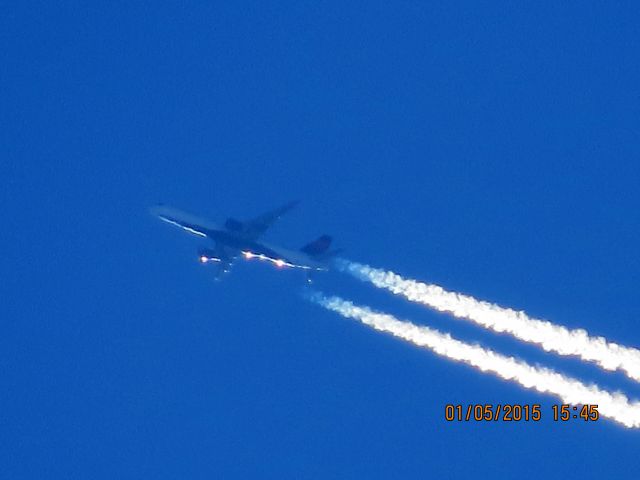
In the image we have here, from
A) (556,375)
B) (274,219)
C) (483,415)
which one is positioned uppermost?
(274,219)

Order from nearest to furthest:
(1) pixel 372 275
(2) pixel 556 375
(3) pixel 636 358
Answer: (3) pixel 636 358
(2) pixel 556 375
(1) pixel 372 275

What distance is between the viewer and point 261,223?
107438 millimetres

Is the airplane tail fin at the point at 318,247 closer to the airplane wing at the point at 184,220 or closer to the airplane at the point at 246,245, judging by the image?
the airplane at the point at 246,245

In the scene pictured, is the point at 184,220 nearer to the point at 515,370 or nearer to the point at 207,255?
the point at 207,255

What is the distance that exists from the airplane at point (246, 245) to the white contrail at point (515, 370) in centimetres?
691

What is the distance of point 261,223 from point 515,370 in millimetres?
27156

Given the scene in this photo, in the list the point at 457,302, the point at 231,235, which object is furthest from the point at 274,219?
the point at 457,302

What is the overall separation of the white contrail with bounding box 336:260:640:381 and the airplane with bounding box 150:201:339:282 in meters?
2.73

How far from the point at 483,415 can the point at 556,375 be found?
8.49 metres

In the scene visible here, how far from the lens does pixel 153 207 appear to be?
11106 cm

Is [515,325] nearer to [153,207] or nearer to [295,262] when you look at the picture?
[295,262]

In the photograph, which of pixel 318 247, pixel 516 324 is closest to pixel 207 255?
pixel 318 247

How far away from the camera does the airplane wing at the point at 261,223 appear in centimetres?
10700

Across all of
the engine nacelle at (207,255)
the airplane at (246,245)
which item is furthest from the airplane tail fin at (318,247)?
the engine nacelle at (207,255)
